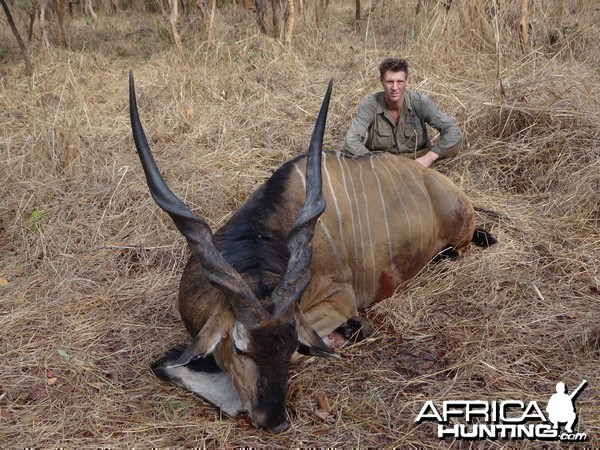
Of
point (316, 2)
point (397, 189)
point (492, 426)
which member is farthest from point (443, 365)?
point (316, 2)

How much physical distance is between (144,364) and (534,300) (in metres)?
2.08

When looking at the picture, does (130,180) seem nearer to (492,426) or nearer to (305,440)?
(305,440)

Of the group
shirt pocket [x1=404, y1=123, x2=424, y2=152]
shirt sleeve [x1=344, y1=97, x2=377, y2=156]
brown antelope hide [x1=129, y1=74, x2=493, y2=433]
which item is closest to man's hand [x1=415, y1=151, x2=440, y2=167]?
shirt pocket [x1=404, y1=123, x2=424, y2=152]

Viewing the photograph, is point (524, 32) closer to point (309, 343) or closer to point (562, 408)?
point (562, 408)

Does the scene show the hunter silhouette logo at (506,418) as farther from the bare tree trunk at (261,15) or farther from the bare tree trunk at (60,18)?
the bare tree trunk at (60,18)

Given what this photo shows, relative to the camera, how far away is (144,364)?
3064 millimetres

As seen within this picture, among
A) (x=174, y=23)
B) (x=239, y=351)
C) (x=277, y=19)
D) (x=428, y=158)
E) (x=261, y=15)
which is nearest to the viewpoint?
(x=239, y=351)

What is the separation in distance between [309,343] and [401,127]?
254 centimetres

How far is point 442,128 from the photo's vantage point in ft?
15.3

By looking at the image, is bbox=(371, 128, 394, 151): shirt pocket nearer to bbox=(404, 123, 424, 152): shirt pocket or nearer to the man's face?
bbox=(404, 123, 424, 152): shirt pocket

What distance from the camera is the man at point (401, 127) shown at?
460cm

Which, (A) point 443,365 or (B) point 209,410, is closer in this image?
(B) point 209,410

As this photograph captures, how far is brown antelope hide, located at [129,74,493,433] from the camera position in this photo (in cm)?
247

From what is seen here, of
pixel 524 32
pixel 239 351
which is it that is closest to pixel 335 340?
pixel 239 351
